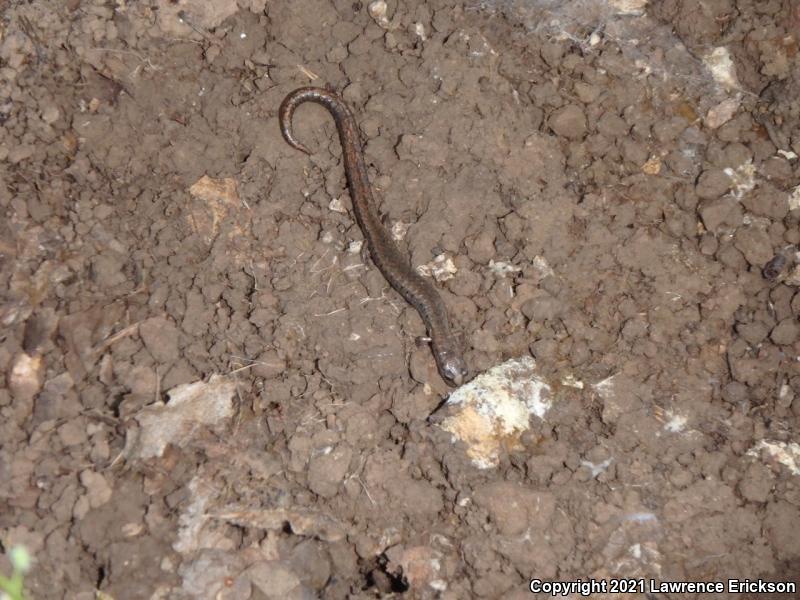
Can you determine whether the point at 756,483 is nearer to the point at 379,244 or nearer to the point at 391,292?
the point at 391,292

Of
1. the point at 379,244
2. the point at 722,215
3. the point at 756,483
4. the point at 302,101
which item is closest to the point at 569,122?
the point at 722,215

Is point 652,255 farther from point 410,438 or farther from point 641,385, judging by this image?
point 410,438

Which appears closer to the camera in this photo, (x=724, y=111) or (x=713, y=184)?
(x=713, y=184)

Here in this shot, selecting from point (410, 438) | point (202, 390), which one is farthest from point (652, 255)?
point (202, 390)

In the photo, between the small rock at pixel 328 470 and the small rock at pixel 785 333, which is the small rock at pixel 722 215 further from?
the small rock at pixel 328 470

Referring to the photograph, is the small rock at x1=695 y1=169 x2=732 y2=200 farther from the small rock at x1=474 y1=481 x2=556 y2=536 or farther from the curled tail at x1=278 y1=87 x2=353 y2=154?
the curled tail at x1=278 y1=87 x2=353 y2=154

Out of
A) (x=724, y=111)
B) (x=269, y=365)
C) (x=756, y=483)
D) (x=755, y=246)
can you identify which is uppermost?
(x=724, y=111)
